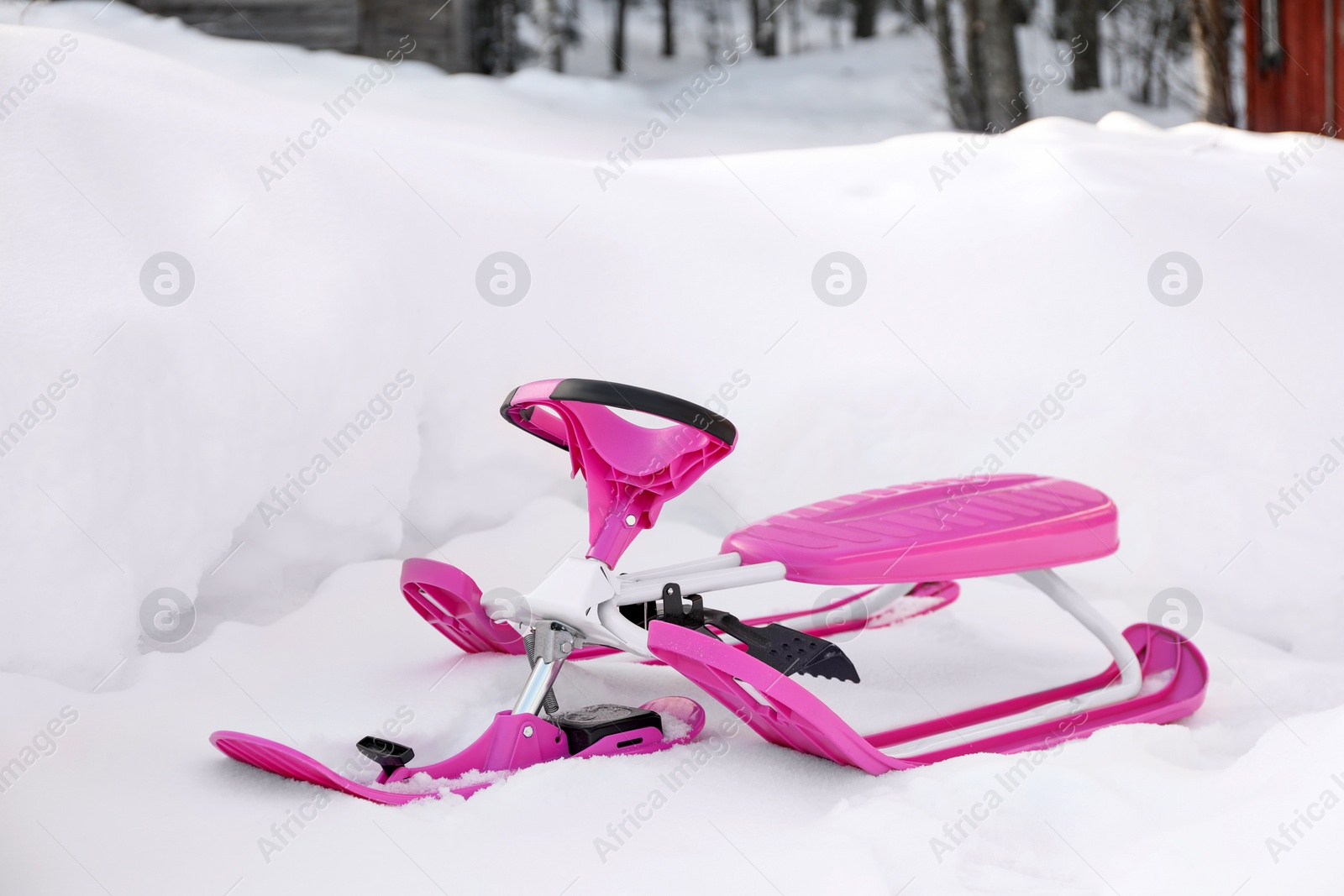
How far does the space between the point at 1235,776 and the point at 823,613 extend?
0.92 metres

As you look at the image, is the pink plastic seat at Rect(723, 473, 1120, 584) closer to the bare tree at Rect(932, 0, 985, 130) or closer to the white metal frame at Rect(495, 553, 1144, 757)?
the white metal frame at Rect(495, 553, 1144, 757)

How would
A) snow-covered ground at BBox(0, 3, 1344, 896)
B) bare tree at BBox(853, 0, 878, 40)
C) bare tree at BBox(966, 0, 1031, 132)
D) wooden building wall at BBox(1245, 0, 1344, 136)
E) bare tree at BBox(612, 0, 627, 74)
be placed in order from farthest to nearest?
bare tree at BBox(853, 0, 878, 40) < bare tree at BBox(612, 0, 627, 74) < bare tree at BBox(966, 0, 1031, 132) < wooden building wall at BBox(1245, 0, 1344, 136) < snow-covered ground at BBox(0, 3, 1344, 896)

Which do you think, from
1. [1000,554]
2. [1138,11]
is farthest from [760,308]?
[1138,11]

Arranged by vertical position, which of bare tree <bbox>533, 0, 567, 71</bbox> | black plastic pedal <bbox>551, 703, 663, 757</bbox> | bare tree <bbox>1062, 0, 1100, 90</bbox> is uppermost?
bare tree <bbox>533, 0, 567, 71</bbox>

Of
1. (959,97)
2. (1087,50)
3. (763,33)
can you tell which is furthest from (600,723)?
(763,33)

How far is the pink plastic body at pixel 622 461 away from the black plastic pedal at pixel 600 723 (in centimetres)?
27

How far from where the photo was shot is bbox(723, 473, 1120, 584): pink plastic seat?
1875 millimetres

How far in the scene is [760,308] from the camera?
115 inches

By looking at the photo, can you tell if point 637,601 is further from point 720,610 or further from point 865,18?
point 865,18

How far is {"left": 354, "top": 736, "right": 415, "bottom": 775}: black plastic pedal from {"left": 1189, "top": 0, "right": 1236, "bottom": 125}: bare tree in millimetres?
7534

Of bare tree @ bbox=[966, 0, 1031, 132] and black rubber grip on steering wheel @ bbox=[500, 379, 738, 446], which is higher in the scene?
black rubber grip on steering wheel @ bbox=[500, 379, 738, 446]

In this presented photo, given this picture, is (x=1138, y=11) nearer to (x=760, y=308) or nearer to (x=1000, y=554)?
(x=760, y=308)

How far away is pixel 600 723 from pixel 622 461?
461 millimetres

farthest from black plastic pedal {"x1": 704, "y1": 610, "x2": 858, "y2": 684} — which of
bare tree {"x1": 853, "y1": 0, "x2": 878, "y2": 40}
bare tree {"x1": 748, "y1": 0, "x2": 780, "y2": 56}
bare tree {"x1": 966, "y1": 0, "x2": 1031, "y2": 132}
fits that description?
bare tree {"x1": 853, "y1": 0, "x2": 878, "y2": 40}
